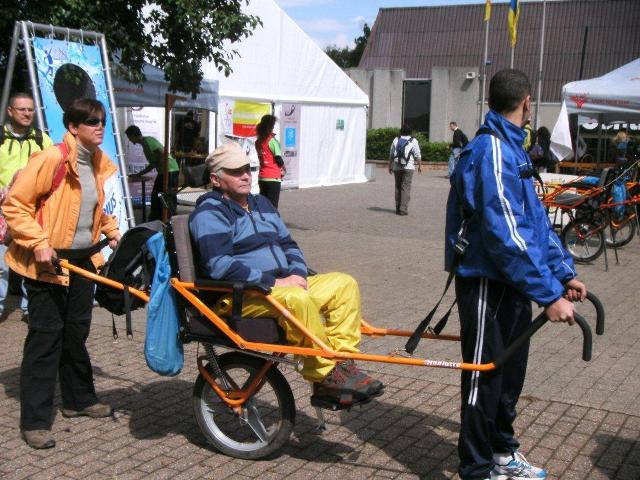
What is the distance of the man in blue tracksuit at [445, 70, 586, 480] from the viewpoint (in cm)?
374

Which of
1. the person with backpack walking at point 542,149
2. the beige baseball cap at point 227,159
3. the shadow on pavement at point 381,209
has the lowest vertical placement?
the shadow on pavement at point 381,209

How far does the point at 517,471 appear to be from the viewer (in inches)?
168

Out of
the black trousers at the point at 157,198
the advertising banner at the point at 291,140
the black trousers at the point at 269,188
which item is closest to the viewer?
the black trousers at the point at 269,188

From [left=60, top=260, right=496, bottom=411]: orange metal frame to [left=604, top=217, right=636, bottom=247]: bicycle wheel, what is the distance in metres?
9.18

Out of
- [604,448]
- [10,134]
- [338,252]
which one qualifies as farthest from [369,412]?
[338,252]

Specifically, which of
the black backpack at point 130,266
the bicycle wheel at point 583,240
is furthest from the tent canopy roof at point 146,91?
the black backpack at point 130,266

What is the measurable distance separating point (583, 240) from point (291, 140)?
11.0 meters

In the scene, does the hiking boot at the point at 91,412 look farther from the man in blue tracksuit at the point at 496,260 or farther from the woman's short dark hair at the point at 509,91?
the woman's short dark hair at the point at 509,91

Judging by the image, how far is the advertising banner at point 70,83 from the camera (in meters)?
8.27

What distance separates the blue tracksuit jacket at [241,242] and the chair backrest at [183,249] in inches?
1.8

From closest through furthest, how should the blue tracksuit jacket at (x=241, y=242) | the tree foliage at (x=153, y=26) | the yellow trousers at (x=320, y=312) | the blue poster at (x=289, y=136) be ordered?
the yellow trousers at (x=320, y=312)
the blue tracksuit jacket at (x=241, y=242)
the tree foliage at (x=153, y=26)
the blue poster at (x=289, y=136)

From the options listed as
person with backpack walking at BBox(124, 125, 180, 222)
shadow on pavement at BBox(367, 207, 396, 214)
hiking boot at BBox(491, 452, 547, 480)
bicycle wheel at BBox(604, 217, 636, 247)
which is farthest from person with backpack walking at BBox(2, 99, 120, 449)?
shadow on pavement at BBox(367, 207, 396, 214)

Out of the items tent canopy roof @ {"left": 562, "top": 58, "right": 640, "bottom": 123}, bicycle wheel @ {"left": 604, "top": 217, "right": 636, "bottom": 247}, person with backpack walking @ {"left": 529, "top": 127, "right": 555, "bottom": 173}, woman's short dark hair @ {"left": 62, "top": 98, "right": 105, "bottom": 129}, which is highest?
tent canopy roof @ {"left": 562, "top": 58, "right": 640, "bottom": 123}

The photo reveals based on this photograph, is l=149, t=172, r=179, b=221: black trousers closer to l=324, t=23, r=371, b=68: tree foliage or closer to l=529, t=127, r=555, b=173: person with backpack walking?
l=529, t=127, r=555, b=173: person with backpack walking
